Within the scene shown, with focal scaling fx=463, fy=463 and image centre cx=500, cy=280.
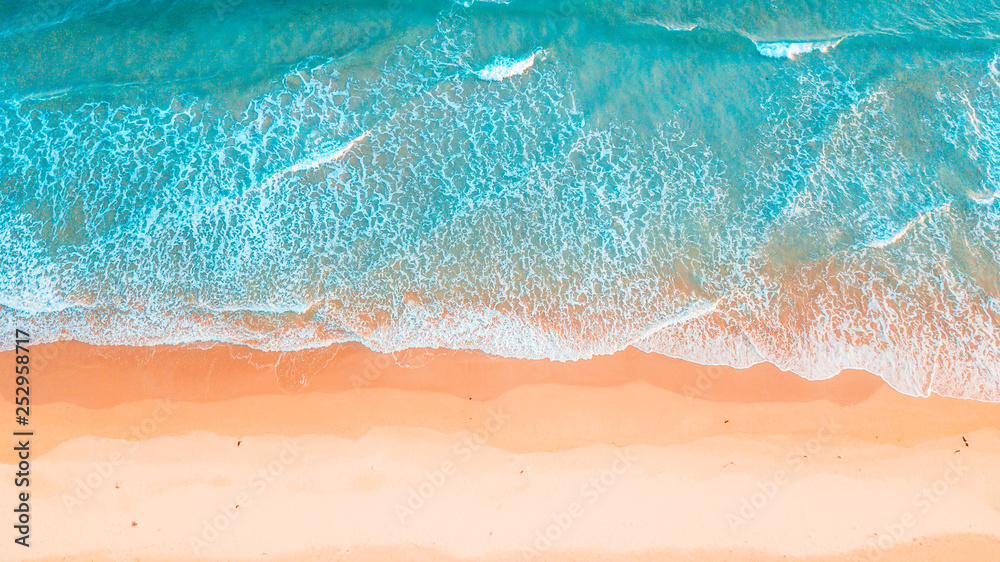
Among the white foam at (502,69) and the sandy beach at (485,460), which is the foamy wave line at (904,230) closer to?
the sandy beach at (485,460)

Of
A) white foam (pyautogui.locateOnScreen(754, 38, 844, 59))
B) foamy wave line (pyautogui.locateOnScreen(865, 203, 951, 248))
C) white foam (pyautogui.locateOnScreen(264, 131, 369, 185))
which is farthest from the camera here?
white foam (pyautogui.locateOnScreen(754, 38, 844, 59))

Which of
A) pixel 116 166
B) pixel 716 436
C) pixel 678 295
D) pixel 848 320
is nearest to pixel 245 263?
pixel 116 166

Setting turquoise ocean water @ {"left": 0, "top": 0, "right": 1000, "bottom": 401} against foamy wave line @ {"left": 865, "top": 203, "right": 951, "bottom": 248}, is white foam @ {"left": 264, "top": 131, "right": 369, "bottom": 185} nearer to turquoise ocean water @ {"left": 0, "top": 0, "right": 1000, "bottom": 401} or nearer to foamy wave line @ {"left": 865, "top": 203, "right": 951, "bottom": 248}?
turquoise ocean water @ {"left": 0, "top": 0, "right": 1000, "bottom": 401}

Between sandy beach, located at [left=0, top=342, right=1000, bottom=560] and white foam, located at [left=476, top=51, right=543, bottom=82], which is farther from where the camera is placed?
white foam, located at [left=476, top=51, right=543, bottom=82]

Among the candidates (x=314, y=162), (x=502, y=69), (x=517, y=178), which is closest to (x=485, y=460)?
(x=517, y=178)

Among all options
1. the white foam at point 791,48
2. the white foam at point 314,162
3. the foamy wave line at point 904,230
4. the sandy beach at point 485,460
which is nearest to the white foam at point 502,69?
the white foam at point 314,162

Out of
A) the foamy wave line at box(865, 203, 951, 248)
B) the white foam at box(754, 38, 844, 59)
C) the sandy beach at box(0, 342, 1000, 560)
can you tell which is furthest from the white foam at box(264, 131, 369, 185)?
the foamy wave line at box(865, 203, 951, 248)

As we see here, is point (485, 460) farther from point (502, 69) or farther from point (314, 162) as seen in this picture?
point (502, 69)
